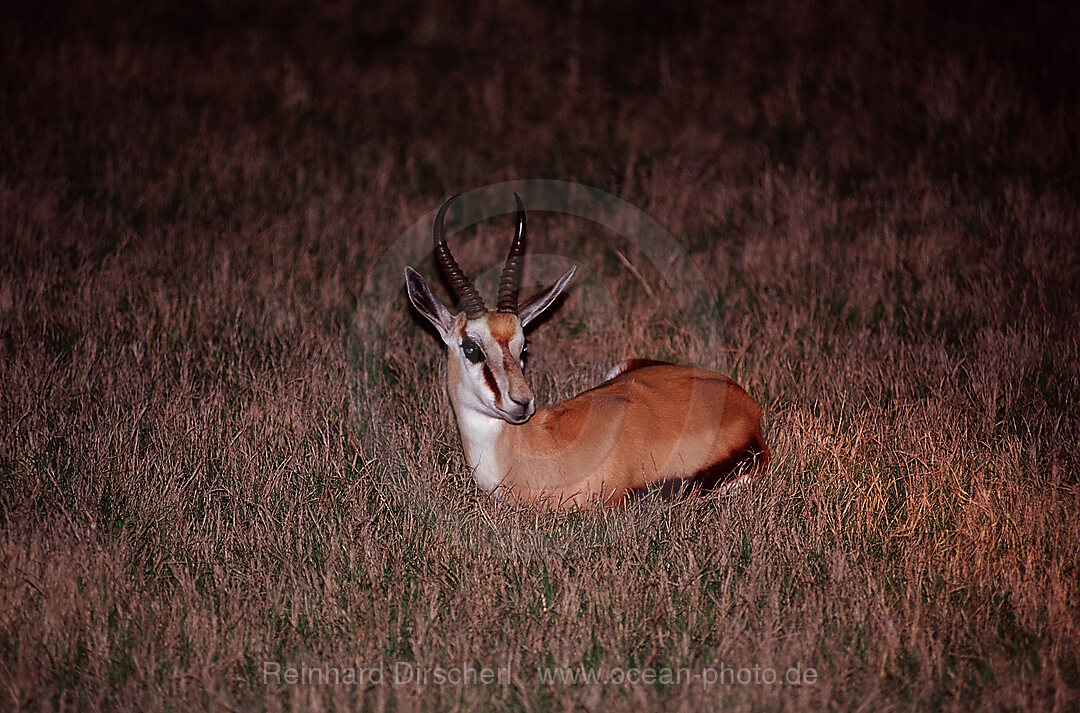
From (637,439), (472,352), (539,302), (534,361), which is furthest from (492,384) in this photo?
(534,361)

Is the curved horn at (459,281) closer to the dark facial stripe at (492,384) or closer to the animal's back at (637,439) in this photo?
the dark facial stripe at (492,384)

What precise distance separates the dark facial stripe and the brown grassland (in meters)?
0.62

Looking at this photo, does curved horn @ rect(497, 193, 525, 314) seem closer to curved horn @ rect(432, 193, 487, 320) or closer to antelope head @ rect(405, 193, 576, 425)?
antelope head @ rect(405, 193, 576, 425)

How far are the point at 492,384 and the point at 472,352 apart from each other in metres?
0.20

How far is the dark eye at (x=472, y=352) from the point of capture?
4824mm

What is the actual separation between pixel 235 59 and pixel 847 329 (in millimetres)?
9584

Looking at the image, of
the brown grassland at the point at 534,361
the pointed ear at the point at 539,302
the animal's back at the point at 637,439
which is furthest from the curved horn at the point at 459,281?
the brown grassland at the point at 534,361

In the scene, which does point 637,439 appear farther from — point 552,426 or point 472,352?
point 472,352

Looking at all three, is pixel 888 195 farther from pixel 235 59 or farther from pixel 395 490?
pixel 235 59

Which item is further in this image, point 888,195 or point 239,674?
point 888,195

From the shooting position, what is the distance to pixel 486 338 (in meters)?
4.82

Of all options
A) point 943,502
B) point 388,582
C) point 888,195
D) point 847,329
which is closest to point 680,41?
point 888,195

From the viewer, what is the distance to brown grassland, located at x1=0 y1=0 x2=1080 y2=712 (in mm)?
4102

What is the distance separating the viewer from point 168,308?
292 inches
